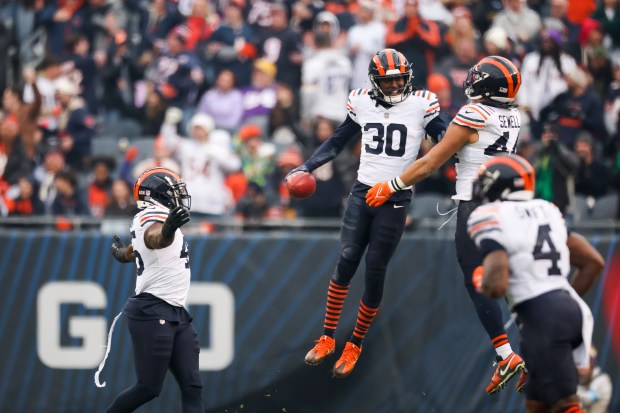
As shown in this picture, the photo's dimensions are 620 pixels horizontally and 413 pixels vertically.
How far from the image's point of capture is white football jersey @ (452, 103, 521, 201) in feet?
31.1

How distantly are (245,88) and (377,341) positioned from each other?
4835 mm

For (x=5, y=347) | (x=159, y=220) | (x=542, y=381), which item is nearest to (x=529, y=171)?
(x=542, y=381)

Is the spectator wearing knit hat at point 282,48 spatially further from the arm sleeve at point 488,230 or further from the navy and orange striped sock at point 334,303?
the arm sleeve at point 488,230

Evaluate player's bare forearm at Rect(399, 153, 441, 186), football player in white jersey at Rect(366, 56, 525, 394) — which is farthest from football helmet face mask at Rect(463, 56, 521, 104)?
player's bare forearm at Rect(399, 153, 441, 186)

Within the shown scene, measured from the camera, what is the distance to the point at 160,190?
966 centimetres

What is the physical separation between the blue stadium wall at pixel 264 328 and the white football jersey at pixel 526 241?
12.1 ft

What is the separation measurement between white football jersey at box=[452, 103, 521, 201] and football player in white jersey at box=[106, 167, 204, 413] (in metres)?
2.18

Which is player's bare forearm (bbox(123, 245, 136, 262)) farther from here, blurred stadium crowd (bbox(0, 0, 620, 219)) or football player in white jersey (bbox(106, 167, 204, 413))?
blurred stadium crowd (bbox(0, 0, 620, 219))

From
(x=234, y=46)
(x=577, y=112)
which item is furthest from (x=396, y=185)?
(x=234, y=46)

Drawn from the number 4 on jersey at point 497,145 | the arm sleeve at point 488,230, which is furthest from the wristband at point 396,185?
the arm sleeve at point 488,230

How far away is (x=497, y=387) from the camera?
9.85 metres

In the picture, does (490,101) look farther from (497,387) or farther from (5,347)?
(5,347)

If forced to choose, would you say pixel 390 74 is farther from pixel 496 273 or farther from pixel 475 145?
pixel 496 273

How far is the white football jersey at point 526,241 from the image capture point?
8.07 meters
